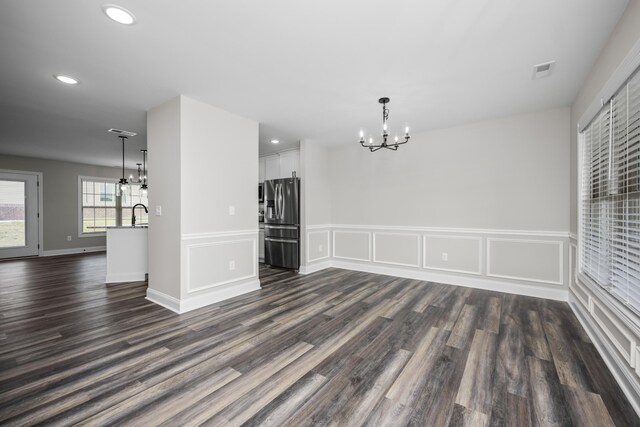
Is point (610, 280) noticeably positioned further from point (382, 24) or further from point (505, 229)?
point (382, 24)

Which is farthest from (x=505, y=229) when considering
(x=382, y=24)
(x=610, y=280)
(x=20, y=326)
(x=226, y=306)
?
(x=20, y=326)

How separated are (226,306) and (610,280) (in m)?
3.75

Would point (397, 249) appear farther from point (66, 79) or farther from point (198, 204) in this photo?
point (66, 79)

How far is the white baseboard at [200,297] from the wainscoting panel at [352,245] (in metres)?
2.17

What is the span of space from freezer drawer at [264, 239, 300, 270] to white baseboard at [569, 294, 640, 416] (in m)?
4.00

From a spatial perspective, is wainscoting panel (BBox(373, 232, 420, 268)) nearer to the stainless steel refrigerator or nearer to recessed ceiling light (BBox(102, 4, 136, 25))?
the stainless steel refrigerator

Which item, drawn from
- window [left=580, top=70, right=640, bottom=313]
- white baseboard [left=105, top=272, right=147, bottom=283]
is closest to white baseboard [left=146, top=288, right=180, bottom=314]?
white baseboard [left=105, top=272, right=147, bottom=283]

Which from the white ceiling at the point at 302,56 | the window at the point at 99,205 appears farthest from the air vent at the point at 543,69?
the window at the point at 99,205

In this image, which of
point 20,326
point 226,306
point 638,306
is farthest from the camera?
point 226,306

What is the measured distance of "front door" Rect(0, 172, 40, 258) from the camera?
6527 millimetres

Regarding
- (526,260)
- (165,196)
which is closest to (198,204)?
(165,196)

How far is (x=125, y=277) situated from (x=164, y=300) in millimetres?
1721

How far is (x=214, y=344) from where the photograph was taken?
2449 millimetres

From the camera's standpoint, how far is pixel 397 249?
16.2ft
